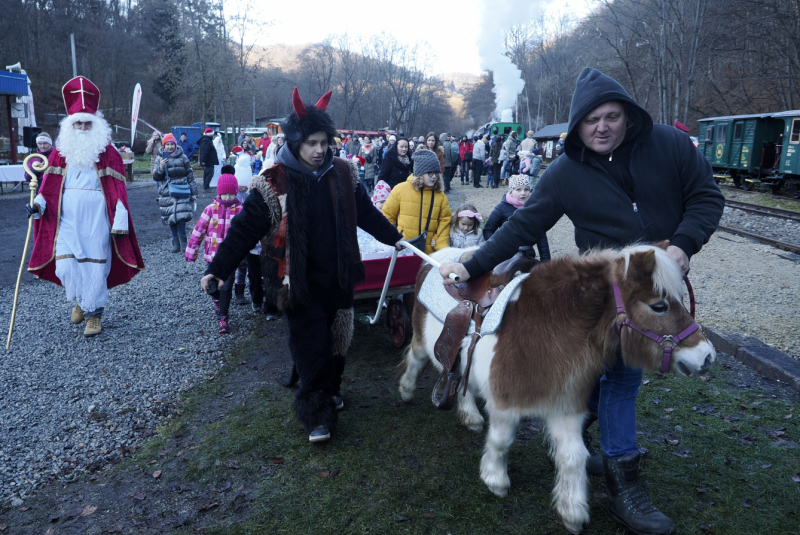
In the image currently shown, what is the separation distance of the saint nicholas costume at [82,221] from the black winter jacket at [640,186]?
483 cm

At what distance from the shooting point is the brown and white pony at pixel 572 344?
2.41 meters

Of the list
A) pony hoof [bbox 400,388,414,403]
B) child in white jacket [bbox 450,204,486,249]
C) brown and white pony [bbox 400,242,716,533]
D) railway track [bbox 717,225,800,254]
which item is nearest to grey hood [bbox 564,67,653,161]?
brown and white pony [bbox 400,242,716,533]

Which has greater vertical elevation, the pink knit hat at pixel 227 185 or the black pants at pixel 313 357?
the pink knit hat at pixel 227 185

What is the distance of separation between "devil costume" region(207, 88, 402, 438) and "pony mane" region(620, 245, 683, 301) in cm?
200

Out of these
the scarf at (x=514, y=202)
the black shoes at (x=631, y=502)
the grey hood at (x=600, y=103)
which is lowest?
the black shoes at (x=631, y=502)

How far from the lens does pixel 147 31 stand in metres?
51.8

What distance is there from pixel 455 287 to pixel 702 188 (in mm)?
1463

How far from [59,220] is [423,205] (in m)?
3.78

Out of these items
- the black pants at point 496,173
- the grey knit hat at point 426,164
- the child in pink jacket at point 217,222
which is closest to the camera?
the grey knit hat at point 426,164

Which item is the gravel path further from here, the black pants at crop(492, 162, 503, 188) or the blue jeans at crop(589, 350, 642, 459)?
the black pants at crop(492, 162, 503, 188)

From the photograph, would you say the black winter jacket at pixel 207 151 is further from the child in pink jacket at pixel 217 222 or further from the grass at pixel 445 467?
the grass at pixel 445 467

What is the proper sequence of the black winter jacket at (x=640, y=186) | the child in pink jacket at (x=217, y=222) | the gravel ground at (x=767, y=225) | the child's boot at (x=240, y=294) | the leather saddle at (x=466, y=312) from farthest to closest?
the gravel ground at (x=767, y=225) → the child's boot at (x=240, y=294) → the child in pink jacket at (x=217, y=222) → the leather saddle at (x=466, y=312) → the black winter jacket at (x=640, y=186)

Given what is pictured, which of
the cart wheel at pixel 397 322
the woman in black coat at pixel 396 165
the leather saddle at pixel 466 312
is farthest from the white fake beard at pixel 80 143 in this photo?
the woman in black coat at pixel 396 165

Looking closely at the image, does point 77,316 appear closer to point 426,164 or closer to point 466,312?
point 426,164
